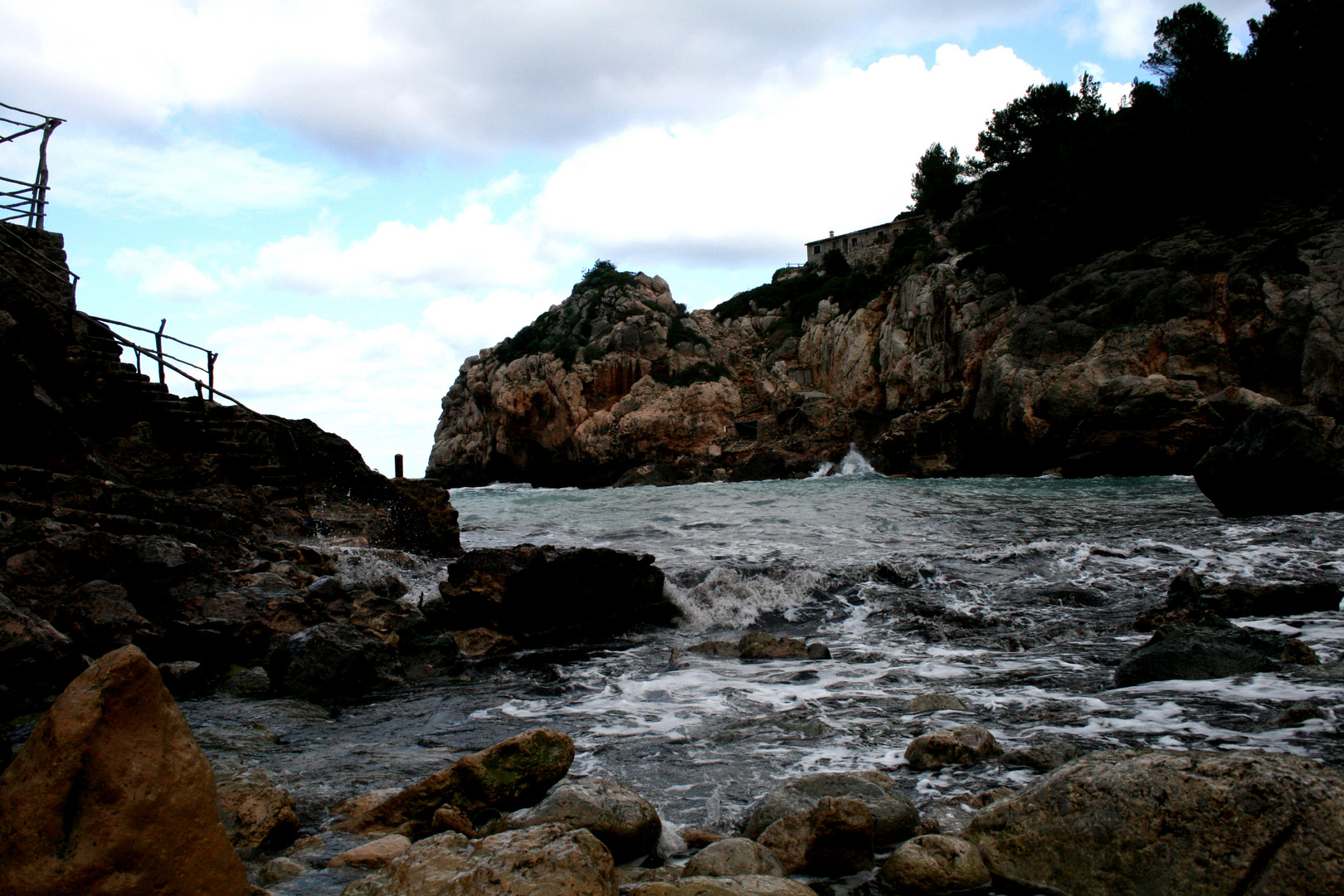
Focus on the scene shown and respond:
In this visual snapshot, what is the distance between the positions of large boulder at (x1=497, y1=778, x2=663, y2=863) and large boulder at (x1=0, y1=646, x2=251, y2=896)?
1269mm

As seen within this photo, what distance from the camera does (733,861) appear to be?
3117 millimetres

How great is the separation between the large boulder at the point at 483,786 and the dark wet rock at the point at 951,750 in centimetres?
201

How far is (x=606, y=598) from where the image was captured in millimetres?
9258

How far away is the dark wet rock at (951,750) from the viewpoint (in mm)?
4391

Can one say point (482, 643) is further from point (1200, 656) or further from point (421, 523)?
point (1200, 656)

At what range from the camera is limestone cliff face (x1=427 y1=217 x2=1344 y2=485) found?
2648 cm

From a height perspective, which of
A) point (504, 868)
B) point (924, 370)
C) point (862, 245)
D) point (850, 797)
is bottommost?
point (850, 797)

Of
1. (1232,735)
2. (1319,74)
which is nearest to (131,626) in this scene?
(1232,735)

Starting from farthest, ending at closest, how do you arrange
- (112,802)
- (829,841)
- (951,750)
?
1. (951,750)
2. (829,841)
3. (112,802)

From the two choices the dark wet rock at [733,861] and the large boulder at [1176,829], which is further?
the dark wet rock at [733,861]

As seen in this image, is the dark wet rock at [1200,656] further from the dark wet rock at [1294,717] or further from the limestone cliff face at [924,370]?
the limestone cliff face at [924,370]

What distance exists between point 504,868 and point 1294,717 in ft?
14.7

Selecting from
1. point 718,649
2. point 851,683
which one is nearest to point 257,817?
point 851,683

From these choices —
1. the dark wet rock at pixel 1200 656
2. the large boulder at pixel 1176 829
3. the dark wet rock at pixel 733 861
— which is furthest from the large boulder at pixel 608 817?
the dark wet rock at pixel 1200 656
